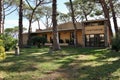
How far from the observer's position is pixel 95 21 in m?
36.3

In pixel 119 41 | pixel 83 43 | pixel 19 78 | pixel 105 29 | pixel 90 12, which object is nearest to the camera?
pixel 19 78

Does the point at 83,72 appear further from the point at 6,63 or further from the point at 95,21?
the point at 95,21

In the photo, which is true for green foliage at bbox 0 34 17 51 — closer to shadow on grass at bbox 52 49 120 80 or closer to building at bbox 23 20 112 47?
shadow on grass at bbox 52 49 120 80

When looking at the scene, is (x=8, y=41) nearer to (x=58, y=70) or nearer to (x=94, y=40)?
(x=58, y=70)

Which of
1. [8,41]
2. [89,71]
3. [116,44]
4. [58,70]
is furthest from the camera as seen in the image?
[116,44]

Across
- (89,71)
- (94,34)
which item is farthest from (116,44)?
(94,34)

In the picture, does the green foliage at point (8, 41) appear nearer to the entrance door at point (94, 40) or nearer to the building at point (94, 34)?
the building at point (94, 34)

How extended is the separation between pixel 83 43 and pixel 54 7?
43.4ft

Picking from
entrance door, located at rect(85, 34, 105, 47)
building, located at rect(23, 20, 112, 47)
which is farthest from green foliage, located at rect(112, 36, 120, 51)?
entrance door, located at rect(85, 34, 105, 47)

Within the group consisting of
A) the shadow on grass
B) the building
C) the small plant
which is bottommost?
the shadow on grass

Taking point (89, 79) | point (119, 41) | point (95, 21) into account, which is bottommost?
point (89, 79)

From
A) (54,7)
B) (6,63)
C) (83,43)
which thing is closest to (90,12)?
(83,43)

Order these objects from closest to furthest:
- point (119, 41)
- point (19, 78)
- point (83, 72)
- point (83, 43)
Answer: point (19, 78) < point (83, 72) < point (119, 41) < point (83, 43)

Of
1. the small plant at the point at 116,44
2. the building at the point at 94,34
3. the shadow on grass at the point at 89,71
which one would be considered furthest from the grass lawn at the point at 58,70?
the building at the point at 94,34
